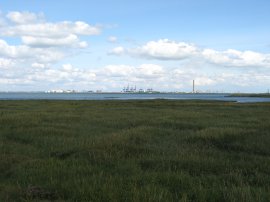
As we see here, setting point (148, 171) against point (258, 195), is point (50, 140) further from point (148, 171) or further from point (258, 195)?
point (258, 195)

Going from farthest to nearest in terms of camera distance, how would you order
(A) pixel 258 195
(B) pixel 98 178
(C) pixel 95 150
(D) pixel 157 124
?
(D) pixel 157 124 → (C) pixel 95 150 → (B) pixel 98 178 → (A) pixel 258 195

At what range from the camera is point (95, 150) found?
12.4 m

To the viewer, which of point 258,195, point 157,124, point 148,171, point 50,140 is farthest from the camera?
point 157,124

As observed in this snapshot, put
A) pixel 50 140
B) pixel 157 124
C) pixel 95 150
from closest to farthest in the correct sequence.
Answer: pixel 95 150 → pixel 50 140 → pixel 157 124

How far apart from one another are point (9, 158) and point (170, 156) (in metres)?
5.48

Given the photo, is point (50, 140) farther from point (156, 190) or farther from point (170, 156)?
point (156, 190)

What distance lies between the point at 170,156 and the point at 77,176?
394cm

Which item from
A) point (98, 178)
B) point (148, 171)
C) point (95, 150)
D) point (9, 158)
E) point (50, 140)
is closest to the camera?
point (98, 178)

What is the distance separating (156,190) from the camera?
7.75 m

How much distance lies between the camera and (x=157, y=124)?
23.7 meters

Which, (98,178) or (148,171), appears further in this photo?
(148,171)

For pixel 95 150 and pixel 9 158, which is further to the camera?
pixel 95 150

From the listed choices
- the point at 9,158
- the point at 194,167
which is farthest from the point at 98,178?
the point at 9,158

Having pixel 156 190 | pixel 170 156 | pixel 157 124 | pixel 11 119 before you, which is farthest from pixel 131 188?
pixel 11 119
